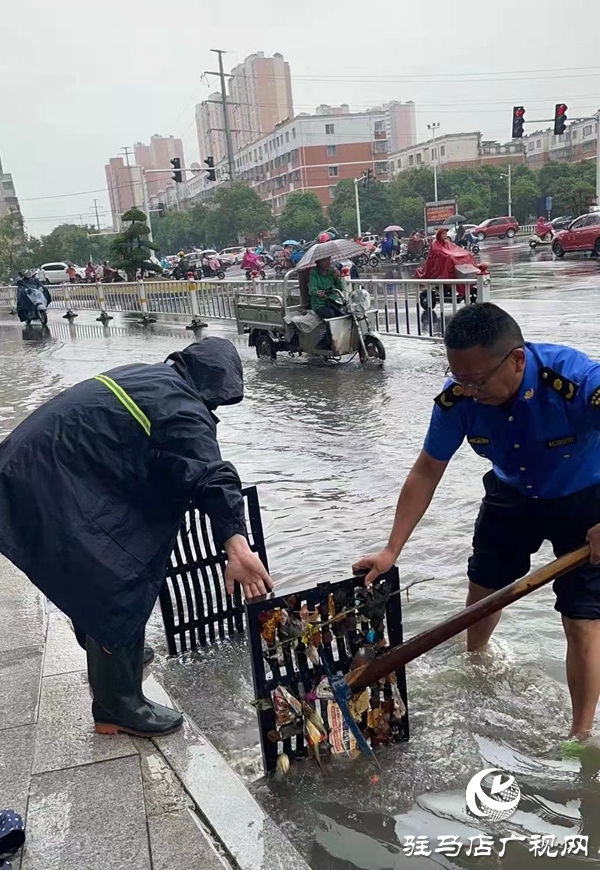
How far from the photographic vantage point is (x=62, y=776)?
2.52 m

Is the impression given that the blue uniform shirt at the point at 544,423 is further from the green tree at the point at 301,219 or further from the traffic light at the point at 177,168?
the green tree at the point at 301,219

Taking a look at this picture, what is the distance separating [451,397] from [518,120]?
2839cm

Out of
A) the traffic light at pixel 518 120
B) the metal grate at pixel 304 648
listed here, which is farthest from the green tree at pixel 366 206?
the metal grate at pixel 304 648

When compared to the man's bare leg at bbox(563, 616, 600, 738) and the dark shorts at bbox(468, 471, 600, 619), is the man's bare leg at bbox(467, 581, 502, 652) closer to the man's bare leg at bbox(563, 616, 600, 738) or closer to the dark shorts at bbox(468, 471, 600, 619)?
the dark shorts at bbox(468, 471, 600, 619)

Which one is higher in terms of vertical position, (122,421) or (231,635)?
(122,421)

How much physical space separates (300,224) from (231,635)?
6097cm

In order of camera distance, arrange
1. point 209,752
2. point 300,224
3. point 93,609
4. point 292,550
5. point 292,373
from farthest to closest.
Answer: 1. point 300,224
2. point 292,373
3. point 292,550
4. point 209,752
5. point 93,609

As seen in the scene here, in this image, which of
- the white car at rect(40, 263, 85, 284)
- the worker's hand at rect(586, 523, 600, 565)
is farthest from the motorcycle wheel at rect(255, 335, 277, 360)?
the white car at rect(40, 263, 85, 284)

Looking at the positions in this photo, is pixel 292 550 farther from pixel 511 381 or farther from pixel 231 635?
pixel 511 381

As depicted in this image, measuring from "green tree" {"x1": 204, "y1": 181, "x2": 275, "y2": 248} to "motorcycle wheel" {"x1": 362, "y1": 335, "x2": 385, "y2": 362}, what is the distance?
54967 mm

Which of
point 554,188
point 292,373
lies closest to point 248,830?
point 292,373

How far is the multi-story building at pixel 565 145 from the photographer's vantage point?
86.2 metres

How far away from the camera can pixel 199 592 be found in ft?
11.3

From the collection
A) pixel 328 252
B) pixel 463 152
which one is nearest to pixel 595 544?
pixel 328 252
